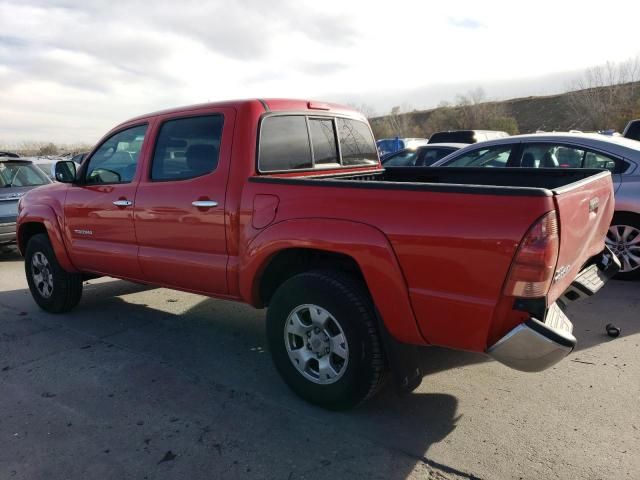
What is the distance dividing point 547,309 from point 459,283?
1.44 feet

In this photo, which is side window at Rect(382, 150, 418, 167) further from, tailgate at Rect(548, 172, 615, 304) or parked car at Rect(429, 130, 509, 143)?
tailgate at Rect(548, 172, 615, 304)

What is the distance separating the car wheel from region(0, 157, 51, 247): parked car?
8507mm

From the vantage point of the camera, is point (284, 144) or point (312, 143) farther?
point (312, 143)

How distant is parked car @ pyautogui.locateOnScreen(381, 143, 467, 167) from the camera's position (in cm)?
997

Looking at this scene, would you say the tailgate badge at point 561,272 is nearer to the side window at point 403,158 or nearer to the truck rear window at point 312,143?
the truck rear window at point 312,143

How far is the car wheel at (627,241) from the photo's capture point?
543 cm

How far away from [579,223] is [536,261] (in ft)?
1.96

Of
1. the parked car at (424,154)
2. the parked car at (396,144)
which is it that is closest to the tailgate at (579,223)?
the parked car at (424,154)

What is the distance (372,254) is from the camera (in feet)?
9.19

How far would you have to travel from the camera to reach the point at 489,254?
2.43 m

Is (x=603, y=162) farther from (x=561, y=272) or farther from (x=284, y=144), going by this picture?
(x=284, y=144)

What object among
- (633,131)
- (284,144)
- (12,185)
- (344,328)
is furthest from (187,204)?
(633,131)

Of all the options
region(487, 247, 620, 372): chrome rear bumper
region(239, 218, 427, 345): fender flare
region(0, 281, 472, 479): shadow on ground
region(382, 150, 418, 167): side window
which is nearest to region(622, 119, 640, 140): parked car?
region(382, 150, 418, 167): side window

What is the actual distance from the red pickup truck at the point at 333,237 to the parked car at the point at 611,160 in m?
2.02
